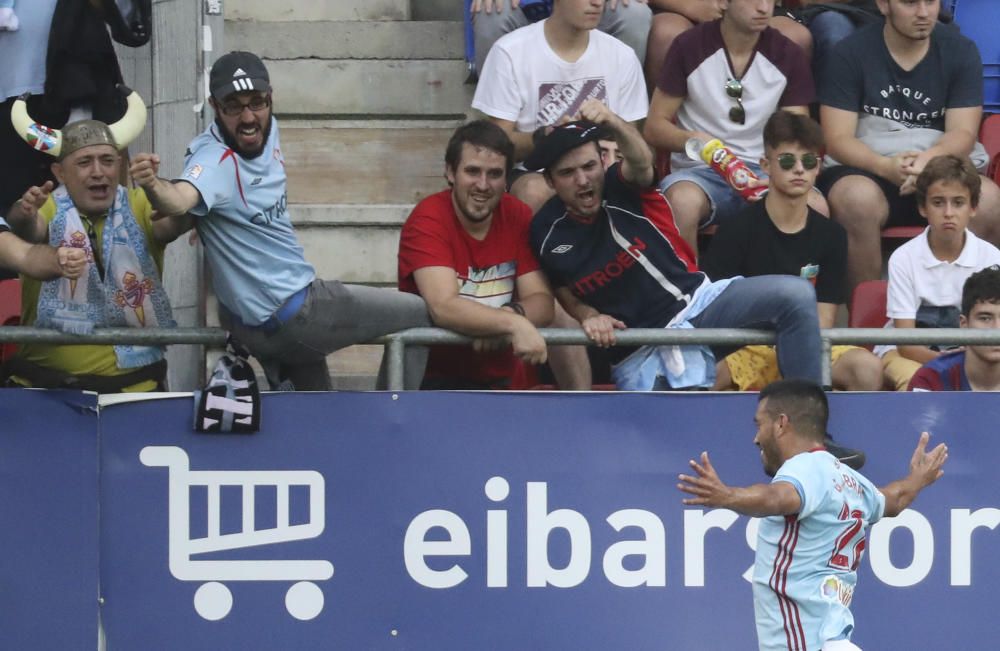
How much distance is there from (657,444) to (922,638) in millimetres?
1217

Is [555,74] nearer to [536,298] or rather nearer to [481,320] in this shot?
[536,298]

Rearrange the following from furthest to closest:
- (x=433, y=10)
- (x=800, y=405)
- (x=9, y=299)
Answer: (x=433, y=10), (x=9, y=299), (x=800, y=405)

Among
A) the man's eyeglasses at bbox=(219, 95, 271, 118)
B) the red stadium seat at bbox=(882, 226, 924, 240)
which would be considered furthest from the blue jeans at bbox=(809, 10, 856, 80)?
the man's eyeglasses at bbox=(219, 95, 271, 118)

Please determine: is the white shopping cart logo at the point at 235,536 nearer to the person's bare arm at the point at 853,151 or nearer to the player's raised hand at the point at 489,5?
the player's raised hand at the point at 489,5

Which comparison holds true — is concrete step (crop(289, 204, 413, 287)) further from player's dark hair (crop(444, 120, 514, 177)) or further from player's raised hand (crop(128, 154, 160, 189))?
player's raised hand (crop(128, 154, 160, 189))

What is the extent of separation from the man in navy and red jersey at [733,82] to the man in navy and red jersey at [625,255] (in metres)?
1.09

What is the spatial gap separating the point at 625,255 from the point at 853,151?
159cm

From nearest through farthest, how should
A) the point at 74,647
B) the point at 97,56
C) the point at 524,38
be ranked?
1. the point at 74,647
2. the point at 97,56
3. the point at 524,38

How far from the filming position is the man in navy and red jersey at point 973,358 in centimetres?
682

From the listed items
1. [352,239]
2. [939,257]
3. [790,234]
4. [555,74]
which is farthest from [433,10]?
[939,257]

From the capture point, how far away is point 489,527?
260 inches

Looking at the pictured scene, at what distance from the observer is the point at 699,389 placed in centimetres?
691

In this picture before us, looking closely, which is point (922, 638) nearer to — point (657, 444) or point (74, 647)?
point (657, 444)

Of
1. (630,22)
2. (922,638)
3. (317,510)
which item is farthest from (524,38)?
(922,638)
